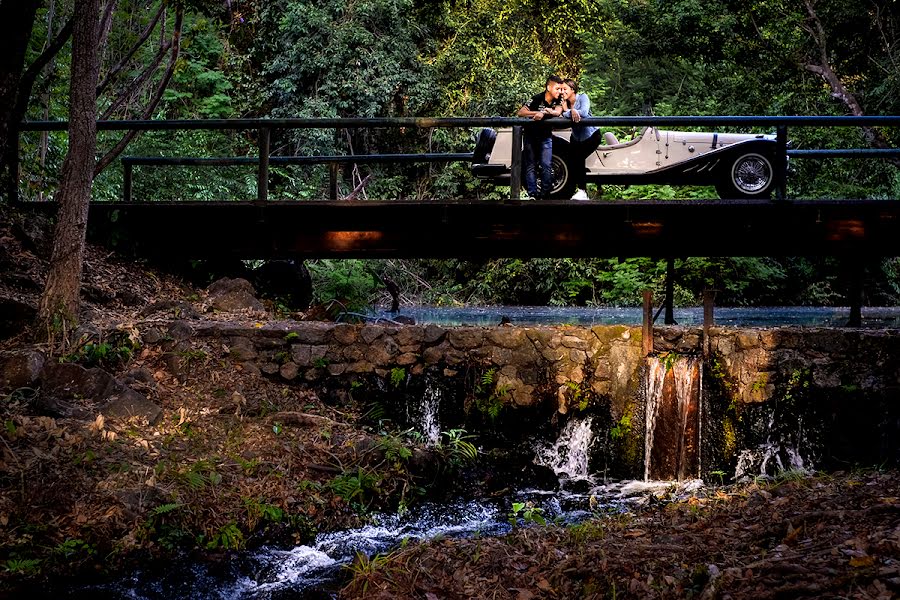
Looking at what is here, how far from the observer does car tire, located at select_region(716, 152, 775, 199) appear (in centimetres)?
1013

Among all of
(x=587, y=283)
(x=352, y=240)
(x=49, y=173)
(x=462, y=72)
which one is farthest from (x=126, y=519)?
(x=462, y=72)

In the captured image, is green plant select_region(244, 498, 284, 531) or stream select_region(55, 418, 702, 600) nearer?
stream select_region(55, 418, 702, 600)

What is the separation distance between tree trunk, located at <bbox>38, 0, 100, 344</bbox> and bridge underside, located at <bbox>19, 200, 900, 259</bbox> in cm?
195

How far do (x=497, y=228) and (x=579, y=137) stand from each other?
61.1 inches

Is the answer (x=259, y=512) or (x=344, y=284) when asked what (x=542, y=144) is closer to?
(x=344, y=284)

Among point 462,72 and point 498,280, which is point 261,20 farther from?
point 498,280

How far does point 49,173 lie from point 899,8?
677 inches

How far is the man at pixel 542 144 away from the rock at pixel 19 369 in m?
→ 5.62

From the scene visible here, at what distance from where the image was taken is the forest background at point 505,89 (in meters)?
18.3

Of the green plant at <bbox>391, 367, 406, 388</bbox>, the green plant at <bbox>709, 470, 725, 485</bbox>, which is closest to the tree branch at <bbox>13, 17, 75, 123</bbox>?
the green plant at <bbox>391, 367, 406, 388</bbox>

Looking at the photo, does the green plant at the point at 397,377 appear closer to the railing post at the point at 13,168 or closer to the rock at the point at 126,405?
the rock at the point at 126,405

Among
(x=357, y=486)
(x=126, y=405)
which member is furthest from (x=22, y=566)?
(x=357, y=486)

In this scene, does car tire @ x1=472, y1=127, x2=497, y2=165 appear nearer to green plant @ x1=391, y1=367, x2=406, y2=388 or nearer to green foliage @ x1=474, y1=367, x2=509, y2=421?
green foliage @ x1=474, y1=367, x2=509, y2=421

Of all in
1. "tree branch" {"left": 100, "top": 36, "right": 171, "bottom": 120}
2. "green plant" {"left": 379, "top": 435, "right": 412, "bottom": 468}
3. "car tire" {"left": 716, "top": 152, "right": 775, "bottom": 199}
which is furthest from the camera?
"tree branch" {"left": 100, "top": 36, "right": 171, "bottom": 120}
